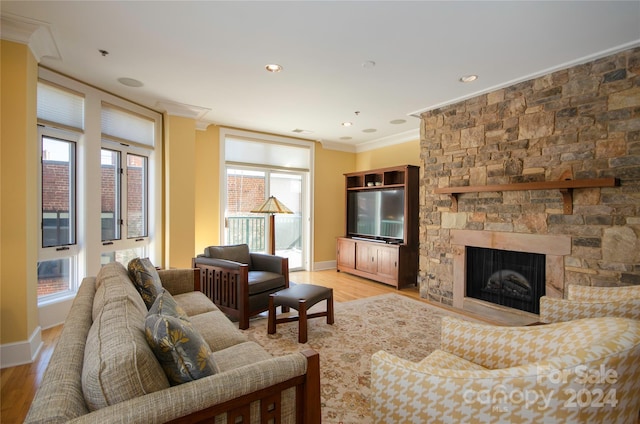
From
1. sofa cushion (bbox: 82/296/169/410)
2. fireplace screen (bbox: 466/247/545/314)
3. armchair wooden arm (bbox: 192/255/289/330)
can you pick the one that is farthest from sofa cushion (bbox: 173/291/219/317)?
fireplace screen (bbox: 466/247/545/314)

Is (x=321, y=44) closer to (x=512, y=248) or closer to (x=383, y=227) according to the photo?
(x=512, y=248)

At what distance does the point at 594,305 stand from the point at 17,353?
4.15m

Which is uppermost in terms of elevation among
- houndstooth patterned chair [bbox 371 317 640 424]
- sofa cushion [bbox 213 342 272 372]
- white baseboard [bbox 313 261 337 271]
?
houndstooth patterned chair [bbox 371 317 640 424]

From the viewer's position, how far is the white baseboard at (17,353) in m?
2.37

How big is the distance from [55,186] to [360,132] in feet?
14.3

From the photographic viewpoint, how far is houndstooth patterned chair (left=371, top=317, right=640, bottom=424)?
918 millimetres

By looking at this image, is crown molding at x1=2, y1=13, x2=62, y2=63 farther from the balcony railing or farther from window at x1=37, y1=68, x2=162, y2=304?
the balcony railing

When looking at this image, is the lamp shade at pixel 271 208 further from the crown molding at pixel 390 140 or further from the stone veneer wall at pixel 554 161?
the crown molding at pixel 390 140

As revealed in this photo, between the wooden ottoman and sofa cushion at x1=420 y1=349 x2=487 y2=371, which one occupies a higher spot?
sofa cushion at x1=420 y1=349 x2=487 y2=371

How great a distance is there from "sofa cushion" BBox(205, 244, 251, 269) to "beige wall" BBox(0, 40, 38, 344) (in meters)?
1.58

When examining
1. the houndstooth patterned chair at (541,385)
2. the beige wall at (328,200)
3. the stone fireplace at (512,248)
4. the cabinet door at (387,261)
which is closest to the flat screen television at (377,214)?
the cabinet door at (387,261)

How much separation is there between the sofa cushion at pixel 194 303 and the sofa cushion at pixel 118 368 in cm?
133

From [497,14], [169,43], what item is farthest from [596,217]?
[169,43]

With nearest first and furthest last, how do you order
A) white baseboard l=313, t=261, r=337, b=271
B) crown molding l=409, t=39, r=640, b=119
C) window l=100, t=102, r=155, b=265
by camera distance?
crown molding l=409, t=39, r=640, b=119 → window l=100, t=102, r=155, b=265 → white baseboard l=313, t=261, r=337, b=271
